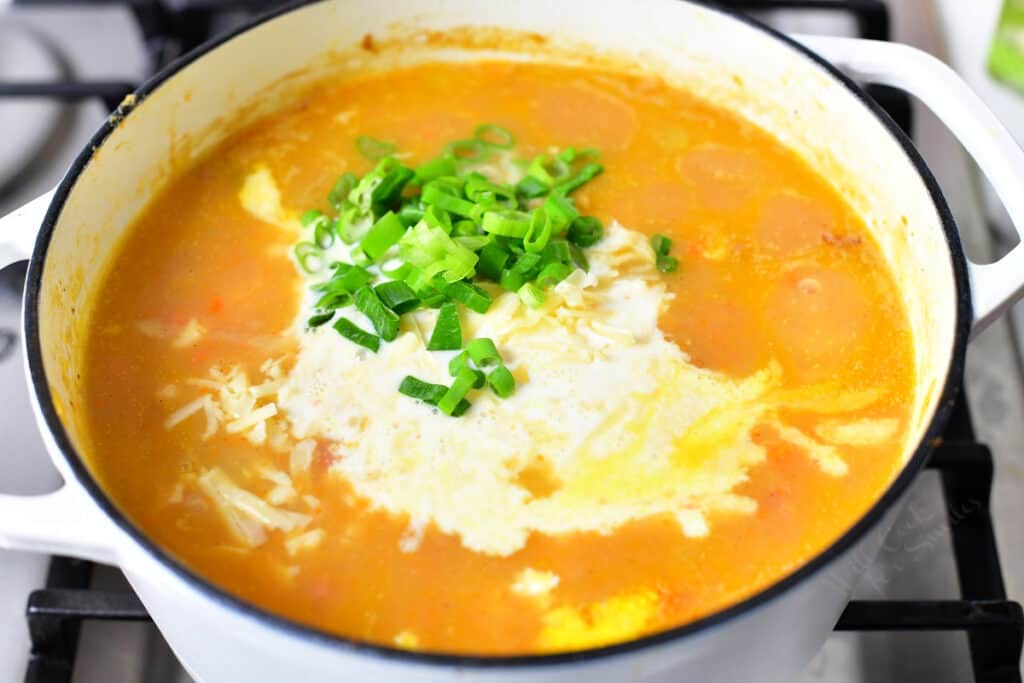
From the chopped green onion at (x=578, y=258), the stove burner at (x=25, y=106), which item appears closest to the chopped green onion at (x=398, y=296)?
the chopped green onion at (x=578, y=258)

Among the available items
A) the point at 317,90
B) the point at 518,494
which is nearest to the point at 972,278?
the point at 518,494

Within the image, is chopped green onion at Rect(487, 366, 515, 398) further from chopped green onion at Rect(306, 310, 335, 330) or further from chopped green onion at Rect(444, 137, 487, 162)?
chopped green onion at Rect(444, 137, 487, 162)

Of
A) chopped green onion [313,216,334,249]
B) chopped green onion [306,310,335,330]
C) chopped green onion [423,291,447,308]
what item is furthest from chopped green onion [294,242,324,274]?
chopped green onion [423,291,447,308]

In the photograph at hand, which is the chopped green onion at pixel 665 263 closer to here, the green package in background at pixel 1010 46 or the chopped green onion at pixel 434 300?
the chopped green onion at pixel 434 300

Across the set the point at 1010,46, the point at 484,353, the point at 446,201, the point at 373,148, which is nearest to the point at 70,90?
the point at 373,148

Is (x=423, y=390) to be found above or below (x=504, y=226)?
below

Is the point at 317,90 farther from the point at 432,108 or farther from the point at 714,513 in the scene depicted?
the point at 714,513

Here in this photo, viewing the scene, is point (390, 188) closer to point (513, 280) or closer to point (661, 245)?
point (513, 280)
